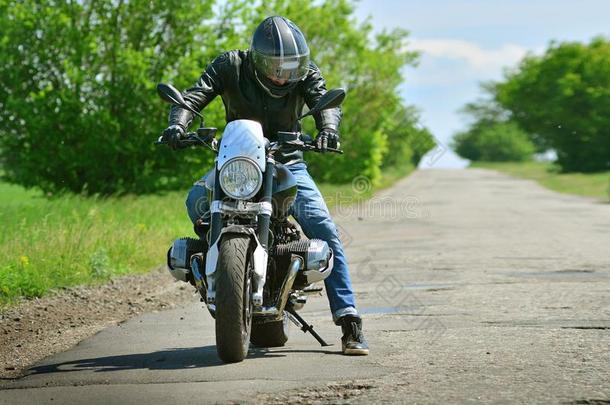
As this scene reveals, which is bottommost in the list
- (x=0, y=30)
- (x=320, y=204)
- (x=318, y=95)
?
(x=320, y=204)

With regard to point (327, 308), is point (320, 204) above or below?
above

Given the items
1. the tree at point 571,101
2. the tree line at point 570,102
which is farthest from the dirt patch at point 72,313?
the tree at point 571,101

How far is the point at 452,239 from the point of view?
59.6 feet

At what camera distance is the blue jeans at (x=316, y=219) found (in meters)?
7.34

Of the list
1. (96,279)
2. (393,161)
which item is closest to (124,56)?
(96,279)

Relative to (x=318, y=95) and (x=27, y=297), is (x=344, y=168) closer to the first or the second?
(x=27, y=297)

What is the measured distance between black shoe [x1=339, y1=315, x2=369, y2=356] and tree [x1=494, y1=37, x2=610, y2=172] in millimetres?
61528

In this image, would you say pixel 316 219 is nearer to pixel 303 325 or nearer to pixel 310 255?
pixel 310 255

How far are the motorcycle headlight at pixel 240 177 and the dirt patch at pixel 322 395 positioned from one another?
131 centimetres

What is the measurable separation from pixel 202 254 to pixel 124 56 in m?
18.4

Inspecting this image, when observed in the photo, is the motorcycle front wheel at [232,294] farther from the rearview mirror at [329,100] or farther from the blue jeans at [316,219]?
the rearview mirror at [329,100]

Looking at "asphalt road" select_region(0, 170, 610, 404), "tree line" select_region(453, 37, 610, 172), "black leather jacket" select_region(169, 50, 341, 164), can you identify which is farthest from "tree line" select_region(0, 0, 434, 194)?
"tree line" select_region(453, 37, 610, 172)

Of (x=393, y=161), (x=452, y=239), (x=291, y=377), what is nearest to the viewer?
(x=291, y=377)

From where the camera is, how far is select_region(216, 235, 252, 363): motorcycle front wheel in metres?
6.56
